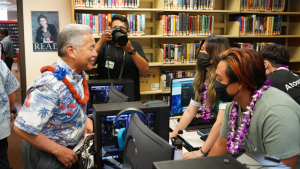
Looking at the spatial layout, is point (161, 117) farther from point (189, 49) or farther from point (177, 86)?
point (189, 49)

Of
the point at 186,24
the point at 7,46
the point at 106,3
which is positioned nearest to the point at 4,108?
the point at 106,3

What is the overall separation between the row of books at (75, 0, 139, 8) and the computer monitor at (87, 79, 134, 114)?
1.30m

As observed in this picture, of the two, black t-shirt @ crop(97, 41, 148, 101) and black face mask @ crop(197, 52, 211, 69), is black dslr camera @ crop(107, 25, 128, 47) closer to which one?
black t-shirt @ crop(97, 41, 148, 101)

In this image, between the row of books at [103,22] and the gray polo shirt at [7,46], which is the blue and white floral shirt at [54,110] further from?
the gray polo shirt at [7,46]

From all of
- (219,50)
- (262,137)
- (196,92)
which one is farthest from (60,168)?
(219,50)

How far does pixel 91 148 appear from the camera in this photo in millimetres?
1432

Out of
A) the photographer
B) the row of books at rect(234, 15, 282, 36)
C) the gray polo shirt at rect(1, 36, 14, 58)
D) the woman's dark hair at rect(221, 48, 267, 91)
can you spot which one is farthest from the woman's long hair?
the gray polo shirt at rect(1, 36, 14, 58)

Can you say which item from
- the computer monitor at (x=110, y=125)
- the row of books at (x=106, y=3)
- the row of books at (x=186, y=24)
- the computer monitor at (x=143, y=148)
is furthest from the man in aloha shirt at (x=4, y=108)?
the row of books at (x=186, y=24)

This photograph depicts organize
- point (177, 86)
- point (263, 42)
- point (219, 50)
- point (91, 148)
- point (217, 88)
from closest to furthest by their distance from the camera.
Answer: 1. point (217, 88)
2. point (91, 148)
3. point (219, 50)
4. point (177, 86)
5. point (263, 42)

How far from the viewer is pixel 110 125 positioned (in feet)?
4.26

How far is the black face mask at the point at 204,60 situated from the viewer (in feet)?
6.41

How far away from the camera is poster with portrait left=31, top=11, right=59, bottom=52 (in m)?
3.29

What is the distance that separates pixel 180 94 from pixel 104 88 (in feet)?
2.74

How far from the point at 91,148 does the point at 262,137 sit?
89cm
